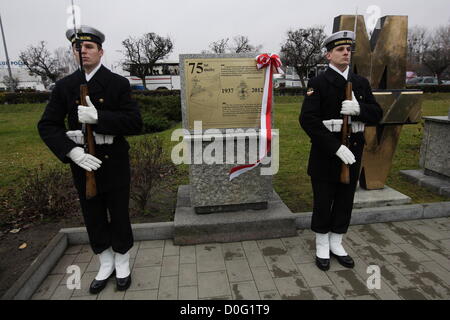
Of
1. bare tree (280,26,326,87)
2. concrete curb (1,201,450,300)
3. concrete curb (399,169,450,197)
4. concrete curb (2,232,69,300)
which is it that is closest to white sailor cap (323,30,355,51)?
concrete curb (1,201,450,300)

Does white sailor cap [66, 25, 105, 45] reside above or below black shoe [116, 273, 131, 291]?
above

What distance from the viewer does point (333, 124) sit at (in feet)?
9.30

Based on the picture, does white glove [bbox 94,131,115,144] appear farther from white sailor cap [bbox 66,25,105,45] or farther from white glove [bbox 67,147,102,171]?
white sailor cap [bbox 66,25,105,45]

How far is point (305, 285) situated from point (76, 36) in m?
2.86

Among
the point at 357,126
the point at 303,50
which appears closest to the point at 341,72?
the point at 357,126

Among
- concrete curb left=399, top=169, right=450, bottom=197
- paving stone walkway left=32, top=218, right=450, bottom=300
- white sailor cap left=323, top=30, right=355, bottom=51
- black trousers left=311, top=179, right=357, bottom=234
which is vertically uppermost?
white sailor cap left=323, top=30, right=355, bottom=51

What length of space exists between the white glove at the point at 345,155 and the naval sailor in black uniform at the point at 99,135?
178 centimetres

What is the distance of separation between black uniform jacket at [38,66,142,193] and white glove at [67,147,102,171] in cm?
5

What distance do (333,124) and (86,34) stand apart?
2.25 metres

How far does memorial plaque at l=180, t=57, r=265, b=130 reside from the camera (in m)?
3.41

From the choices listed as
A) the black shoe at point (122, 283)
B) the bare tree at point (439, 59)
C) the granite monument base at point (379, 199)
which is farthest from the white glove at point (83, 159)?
the bare tree at point (439, 59)

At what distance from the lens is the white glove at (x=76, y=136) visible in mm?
2516

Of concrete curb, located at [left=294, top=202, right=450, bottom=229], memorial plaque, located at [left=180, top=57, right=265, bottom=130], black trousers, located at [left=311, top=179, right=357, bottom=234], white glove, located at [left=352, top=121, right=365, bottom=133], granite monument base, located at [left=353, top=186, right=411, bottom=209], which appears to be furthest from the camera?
granite monument base, located at [left=353, top=186, right=411, bottom=209]

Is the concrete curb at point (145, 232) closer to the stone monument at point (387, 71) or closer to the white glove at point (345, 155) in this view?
the stone monument at point (387, 71)
